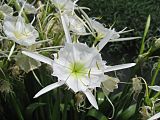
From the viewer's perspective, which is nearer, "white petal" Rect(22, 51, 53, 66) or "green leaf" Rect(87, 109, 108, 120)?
"white petal" Rect(22, 51, 53, 66)

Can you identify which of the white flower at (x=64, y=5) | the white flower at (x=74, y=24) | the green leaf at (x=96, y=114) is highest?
the white flower at (x=64, y=5)

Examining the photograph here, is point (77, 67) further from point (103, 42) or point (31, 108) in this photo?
point (31, 108)

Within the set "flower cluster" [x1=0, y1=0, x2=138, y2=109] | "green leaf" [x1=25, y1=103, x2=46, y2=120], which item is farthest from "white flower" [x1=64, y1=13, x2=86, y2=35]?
"green leaf" [x1=25, y1=103, x2=46, y2=120]

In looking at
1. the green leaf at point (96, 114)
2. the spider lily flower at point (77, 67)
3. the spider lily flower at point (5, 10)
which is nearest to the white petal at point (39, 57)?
the spider lily flower at point (77, 67)

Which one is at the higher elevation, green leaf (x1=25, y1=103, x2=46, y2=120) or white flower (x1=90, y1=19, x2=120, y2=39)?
white flower (x1=90, y1=19, x2=120, y2=39)

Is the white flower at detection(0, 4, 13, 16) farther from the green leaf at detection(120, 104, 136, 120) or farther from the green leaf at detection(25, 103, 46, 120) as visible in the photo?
the green leaf at detection(120, 104, 136, 120)

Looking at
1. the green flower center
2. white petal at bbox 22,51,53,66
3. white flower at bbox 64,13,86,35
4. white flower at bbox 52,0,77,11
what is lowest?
the green flower center

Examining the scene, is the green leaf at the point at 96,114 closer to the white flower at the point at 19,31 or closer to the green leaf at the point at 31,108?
the green leaf at the point at 31,108

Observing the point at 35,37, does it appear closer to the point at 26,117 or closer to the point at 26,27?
the point at 26,27
